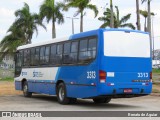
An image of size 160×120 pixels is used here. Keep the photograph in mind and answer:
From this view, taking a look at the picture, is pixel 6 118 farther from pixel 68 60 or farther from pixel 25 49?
pixel 25 49

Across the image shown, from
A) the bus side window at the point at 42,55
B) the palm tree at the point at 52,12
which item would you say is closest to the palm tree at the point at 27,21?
the palm tree at the point at 52,12

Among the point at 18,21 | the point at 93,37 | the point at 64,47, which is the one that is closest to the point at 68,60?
the point at 64,47

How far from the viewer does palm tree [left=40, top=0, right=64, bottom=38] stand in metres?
57.1

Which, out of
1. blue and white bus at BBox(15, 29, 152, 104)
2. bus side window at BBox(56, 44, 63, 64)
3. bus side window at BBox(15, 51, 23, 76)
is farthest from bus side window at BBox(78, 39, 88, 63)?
bus side window at BBox(15, 51, 23, 76)

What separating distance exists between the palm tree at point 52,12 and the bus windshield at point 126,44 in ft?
130

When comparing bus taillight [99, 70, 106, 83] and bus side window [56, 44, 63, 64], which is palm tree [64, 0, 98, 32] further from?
bus taillight [99, 70, 106, 83]

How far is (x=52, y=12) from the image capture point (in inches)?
2249

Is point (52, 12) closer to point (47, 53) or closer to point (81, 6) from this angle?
point (81, 6)

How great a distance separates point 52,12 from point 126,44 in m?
40.8

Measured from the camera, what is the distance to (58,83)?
64.9 ft

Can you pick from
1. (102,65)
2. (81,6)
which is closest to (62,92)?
(102,65)

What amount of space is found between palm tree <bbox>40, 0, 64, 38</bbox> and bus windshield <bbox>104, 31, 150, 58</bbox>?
39624 millimetres

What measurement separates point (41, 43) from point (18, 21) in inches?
1736

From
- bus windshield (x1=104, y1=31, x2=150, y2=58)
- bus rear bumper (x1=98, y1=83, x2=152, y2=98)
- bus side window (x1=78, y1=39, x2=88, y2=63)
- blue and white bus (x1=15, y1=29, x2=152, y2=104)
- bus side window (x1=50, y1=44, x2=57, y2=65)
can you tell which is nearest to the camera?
bus rear bumper (x1=98, y1=83, x2=152, y2=98)
